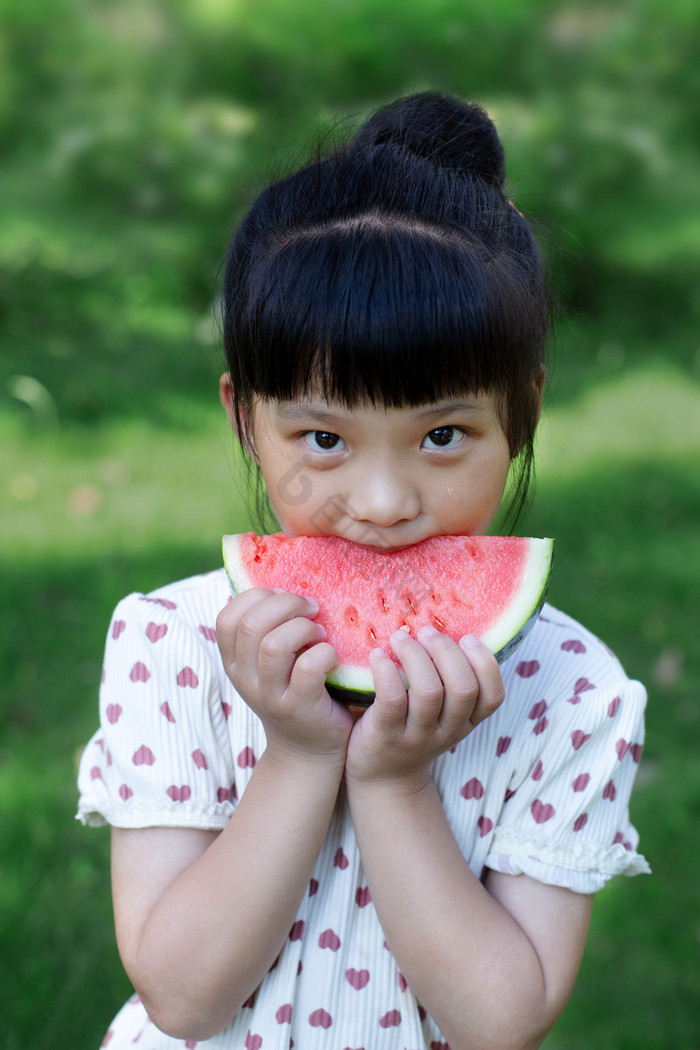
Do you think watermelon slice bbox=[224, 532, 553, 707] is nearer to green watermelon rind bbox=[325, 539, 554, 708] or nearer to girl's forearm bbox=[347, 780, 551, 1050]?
green watermelon rind bbox=[325, 539, 554, 708]

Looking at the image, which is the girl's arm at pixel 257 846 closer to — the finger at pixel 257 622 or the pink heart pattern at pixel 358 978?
the finger at pixel 257 622

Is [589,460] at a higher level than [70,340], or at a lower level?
lower

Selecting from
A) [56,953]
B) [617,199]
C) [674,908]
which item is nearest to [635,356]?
[617,199]

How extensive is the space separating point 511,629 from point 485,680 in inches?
7.8

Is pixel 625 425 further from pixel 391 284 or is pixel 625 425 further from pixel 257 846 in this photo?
pixel 257 846

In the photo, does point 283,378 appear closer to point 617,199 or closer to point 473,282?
point 473,282

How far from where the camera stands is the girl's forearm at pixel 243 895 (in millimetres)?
1417

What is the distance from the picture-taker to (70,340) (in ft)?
21.8

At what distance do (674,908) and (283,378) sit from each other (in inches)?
88.7

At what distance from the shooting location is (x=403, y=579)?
1.74 m

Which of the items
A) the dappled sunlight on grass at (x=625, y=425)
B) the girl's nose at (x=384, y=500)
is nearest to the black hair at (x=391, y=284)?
the girl's nose at (x=384, y=500)

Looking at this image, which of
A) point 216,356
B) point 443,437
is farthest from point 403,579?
point 216,356

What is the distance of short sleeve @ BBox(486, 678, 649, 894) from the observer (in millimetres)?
1562

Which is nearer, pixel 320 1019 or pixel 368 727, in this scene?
pixel 368 727
